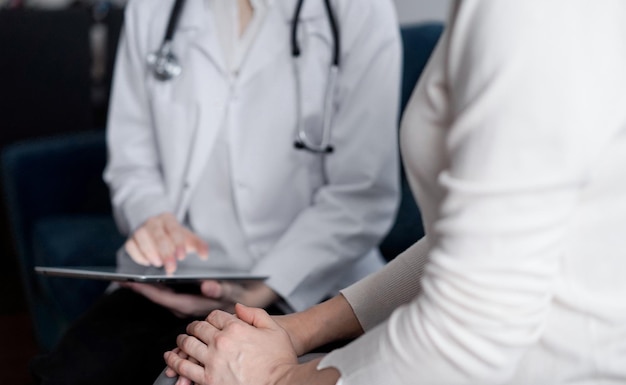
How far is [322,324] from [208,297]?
0.29m

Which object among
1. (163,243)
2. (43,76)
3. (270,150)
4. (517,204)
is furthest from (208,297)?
(43,76)

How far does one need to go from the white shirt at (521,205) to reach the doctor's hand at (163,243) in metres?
0.55

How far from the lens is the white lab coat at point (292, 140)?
1303mm

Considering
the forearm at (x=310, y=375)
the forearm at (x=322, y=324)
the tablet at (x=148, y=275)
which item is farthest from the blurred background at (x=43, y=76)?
the forearm at (x=310, y=375)

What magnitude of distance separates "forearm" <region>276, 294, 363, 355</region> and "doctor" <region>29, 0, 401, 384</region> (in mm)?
287

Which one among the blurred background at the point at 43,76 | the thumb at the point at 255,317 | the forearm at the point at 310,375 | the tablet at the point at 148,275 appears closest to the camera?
the forearm at the point at 310,375

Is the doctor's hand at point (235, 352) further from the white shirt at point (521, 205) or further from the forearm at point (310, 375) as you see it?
the white shirt at point (521, 205)

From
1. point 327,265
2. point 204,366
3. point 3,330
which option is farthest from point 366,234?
point 3,330

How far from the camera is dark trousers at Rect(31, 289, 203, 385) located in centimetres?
114

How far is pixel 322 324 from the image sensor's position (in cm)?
95

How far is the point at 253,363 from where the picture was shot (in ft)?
2.68

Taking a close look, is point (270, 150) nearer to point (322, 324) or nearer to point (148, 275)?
point (148, 275)

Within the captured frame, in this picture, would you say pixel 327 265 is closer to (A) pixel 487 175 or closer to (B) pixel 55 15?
(A) pixel 487 175

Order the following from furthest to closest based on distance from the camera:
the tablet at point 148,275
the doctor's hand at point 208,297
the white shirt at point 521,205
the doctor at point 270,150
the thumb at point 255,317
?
the doctor at point 270,150
the doctor's hand at point 208,297
the tablet at point 148,275
the thumb at point 255,317
the white shirt at point 521,205
